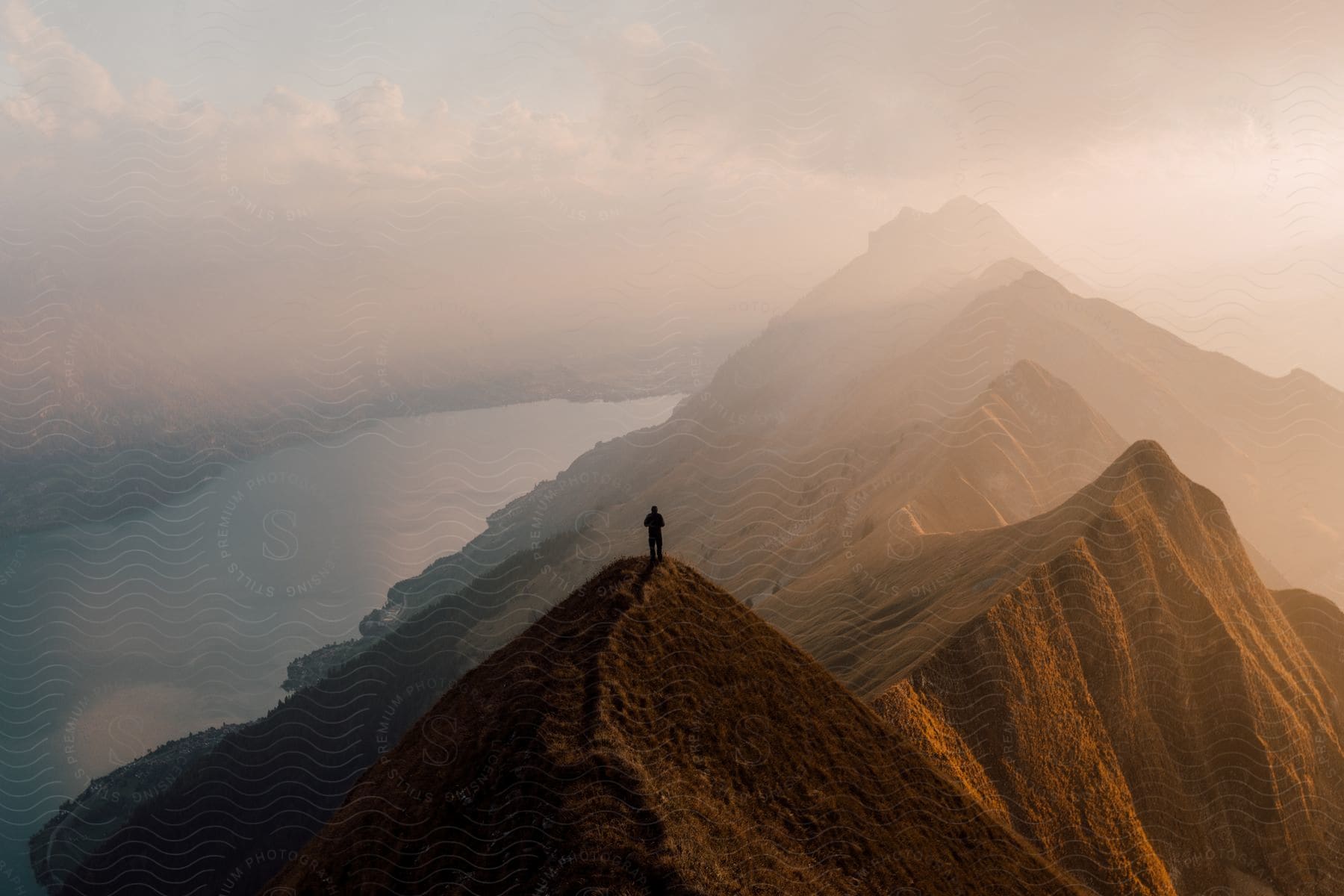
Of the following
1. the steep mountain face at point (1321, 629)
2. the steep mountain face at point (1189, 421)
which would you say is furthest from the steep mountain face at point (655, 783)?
the steep mountain face at point (1189, 421)

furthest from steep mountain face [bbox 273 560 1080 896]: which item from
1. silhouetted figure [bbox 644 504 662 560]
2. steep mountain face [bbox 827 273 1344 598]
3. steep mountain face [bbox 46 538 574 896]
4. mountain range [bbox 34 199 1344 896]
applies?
steep mountain face [bbox 46 538 574 896]

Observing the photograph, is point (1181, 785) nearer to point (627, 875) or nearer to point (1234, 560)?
point (1234, 560)

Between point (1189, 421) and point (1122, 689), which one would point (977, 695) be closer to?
point (1122, 689)

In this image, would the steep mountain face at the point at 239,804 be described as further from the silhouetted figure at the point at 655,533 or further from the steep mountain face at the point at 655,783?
the silhouetted figure at the point at 655,533

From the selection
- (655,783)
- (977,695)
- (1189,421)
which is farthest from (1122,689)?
(1189,421)

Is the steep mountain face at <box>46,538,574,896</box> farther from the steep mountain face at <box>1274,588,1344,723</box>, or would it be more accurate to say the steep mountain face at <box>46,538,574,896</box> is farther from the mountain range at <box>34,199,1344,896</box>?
the steep mountain face at <box>1274,588,1344,723</box>

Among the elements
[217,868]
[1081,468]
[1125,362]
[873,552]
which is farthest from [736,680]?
[217,868]
